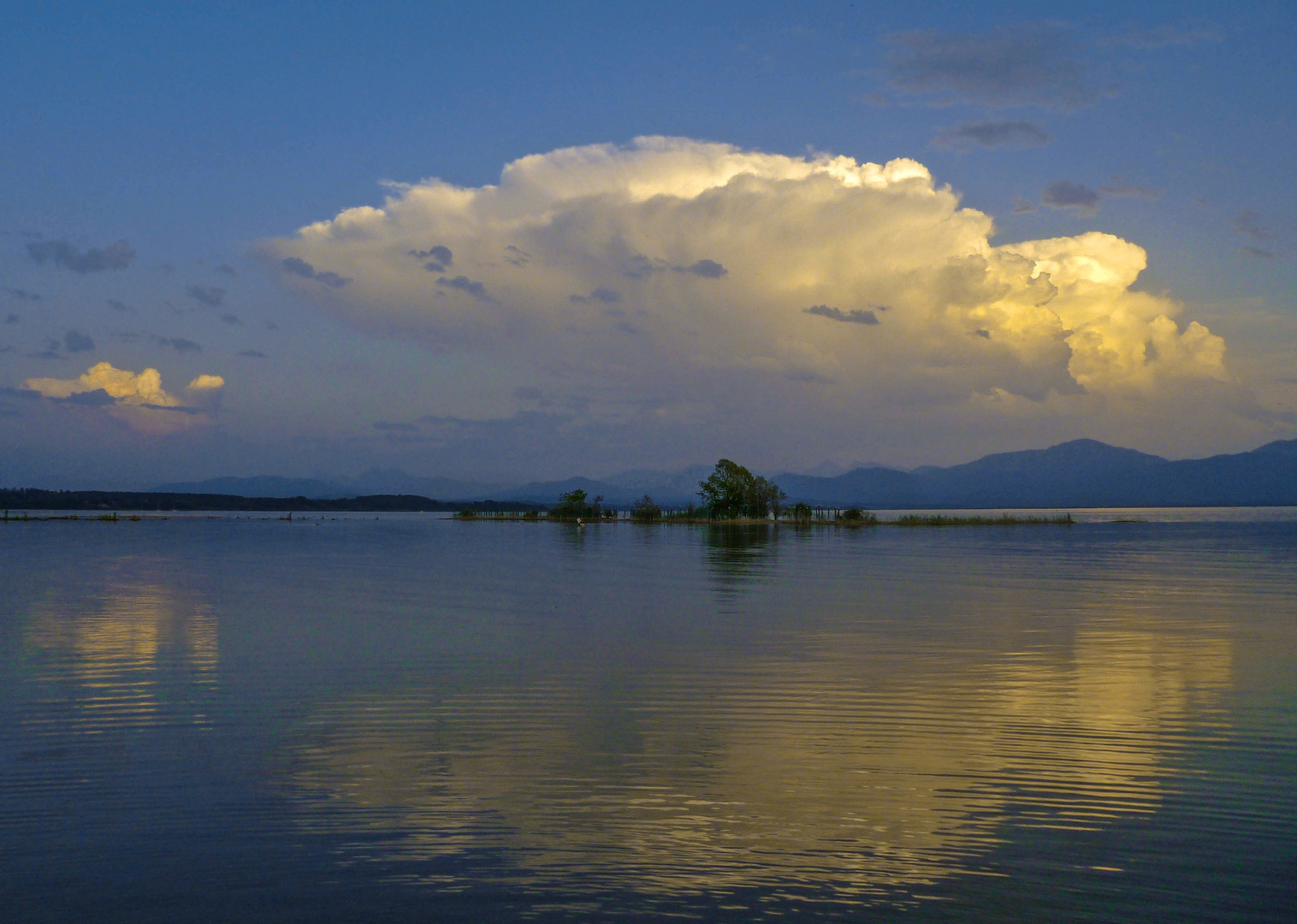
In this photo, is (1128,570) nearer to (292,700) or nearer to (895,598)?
(895,598)

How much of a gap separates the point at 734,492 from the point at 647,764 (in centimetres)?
11845

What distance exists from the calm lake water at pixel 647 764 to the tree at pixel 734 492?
99.0 m

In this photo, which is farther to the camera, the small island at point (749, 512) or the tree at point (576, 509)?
the tree at point (576, 509)

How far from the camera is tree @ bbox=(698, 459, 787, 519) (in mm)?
128750

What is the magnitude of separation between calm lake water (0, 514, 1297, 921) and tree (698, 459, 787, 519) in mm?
99024

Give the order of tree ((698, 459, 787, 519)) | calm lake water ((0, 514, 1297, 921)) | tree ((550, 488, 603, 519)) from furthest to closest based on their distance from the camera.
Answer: tree ((550, 488, 603, 519)) < tree ((698, 459, 787, 519)) < calm lake water ((0, 514, 1297, 921))

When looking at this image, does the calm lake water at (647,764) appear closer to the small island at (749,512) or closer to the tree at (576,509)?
the small island at (749,512)

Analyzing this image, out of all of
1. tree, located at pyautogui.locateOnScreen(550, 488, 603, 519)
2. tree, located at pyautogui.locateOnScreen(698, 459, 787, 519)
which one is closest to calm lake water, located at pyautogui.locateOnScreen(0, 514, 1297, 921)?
tree, located at pyautogui.locateOnScreen(698, 459, 787, 519)

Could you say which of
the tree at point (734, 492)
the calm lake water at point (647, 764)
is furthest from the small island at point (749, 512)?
the calm lake water at point (647, 764)

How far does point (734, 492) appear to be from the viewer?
130 meters

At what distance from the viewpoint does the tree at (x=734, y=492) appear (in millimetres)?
128750

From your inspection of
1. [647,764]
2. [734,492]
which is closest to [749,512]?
[734,492]

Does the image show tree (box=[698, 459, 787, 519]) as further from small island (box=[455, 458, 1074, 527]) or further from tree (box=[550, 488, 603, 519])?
tree (box=[550, 488, 603, 519])

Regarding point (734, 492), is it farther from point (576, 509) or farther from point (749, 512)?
point (576, 509)
